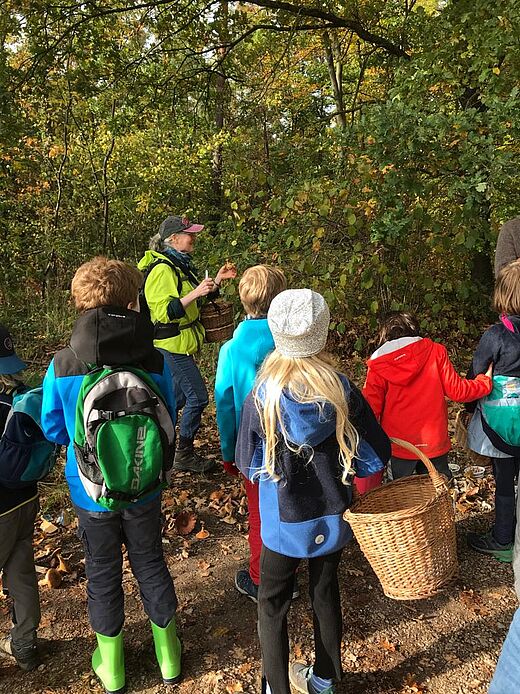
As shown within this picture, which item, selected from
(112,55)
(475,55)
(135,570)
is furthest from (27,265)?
(135,570)

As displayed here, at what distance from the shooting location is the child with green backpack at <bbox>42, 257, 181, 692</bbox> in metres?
2.29

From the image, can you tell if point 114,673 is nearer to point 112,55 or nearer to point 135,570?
point 135,570

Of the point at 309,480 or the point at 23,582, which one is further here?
the point at 23,582

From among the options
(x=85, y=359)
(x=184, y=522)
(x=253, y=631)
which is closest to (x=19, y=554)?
(x=85, y=359)

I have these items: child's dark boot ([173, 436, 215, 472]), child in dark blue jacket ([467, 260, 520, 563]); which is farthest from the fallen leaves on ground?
child in dark blue jacket ([467, 260, 520, 563])

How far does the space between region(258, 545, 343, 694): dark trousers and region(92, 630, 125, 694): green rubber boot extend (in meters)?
0.69

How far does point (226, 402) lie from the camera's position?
3.04 metres

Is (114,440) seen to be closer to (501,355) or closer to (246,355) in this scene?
(246,355)

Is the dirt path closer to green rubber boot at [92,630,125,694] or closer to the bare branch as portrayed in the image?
green rubber boot at [92,630,125,694]

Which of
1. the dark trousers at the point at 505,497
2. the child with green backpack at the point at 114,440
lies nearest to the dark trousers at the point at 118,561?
the child with green backpack at the point at 114,440

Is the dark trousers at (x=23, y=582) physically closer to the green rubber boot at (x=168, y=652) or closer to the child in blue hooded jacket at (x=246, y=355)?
the green rubber boot at (x=168, y=652)

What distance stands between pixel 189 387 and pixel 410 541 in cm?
275

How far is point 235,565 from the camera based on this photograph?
11.9ft

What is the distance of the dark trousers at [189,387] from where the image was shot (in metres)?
4.66
